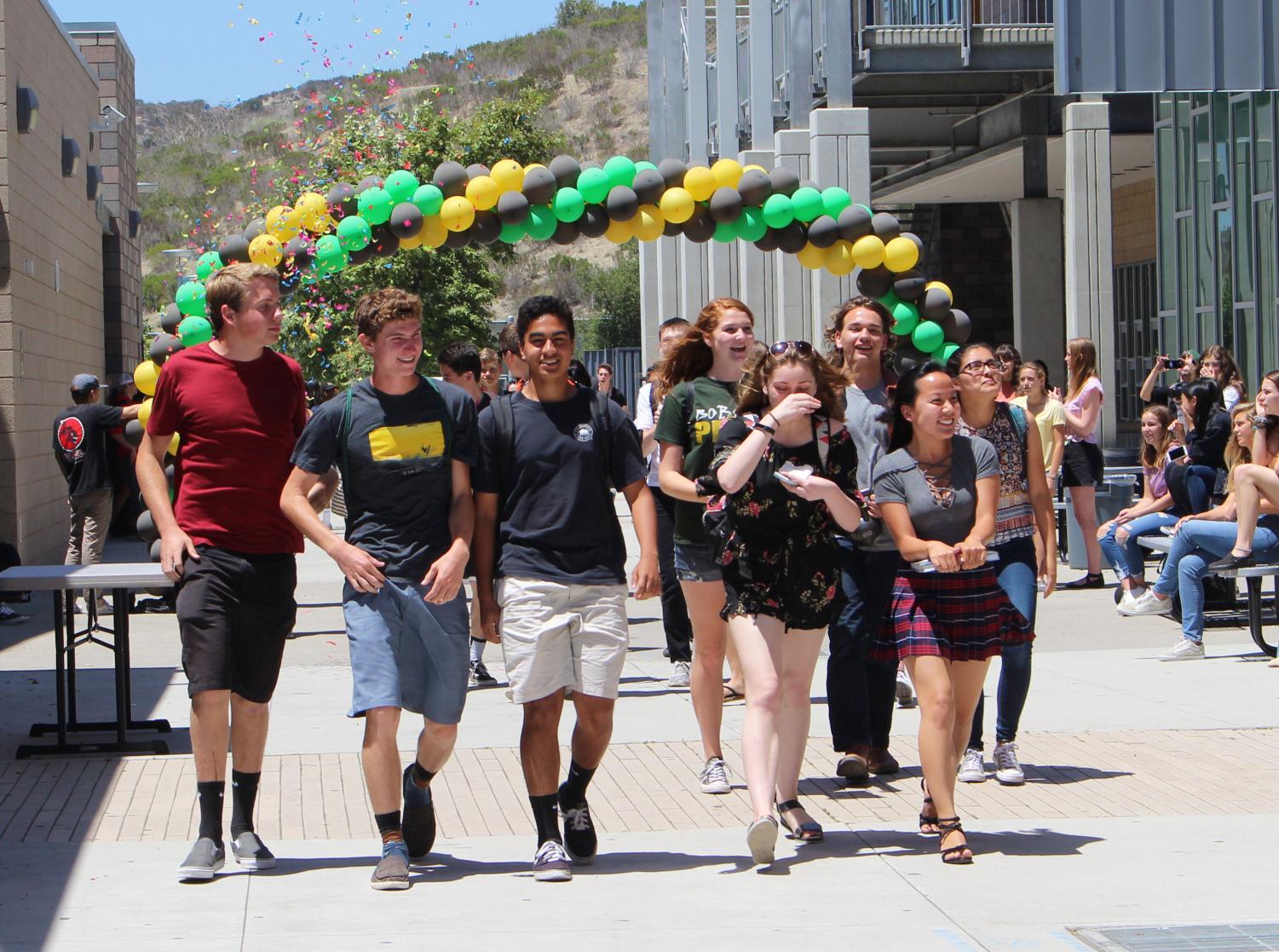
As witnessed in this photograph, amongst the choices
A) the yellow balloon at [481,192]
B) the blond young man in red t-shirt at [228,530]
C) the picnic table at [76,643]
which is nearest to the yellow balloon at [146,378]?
the yellow balloon at [481,192]

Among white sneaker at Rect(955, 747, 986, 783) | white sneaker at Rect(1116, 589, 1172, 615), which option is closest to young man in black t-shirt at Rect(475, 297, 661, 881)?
white sneaker at Rect(955, 747, 986, 783)

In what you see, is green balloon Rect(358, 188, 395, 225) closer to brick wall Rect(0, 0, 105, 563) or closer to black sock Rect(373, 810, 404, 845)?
brick wall Rect(0, 0, 105, 563)

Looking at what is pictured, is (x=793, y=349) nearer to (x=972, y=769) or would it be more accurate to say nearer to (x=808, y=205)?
(x=972, y=769)

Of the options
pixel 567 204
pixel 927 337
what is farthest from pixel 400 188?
pixel 927 337

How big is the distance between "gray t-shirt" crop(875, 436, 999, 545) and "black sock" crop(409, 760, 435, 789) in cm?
188

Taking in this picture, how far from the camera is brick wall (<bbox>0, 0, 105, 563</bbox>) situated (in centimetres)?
1570

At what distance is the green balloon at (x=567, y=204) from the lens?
11.9 metres

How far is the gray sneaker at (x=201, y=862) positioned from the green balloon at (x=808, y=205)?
7317 millimetres

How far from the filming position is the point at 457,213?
38.0ft

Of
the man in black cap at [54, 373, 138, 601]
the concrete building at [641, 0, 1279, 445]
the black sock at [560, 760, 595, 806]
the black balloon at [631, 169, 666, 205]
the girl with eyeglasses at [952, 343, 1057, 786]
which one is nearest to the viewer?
the black sock at [560, 760, 595, 806]

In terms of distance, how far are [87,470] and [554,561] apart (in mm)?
9038

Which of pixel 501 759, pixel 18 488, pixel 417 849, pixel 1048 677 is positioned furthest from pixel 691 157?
pixel 417 849

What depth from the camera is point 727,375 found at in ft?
23.1

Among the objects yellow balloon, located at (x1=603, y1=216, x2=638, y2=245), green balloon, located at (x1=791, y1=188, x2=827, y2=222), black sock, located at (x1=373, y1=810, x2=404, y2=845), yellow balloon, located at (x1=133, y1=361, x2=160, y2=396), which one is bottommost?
black sock, located at (x1=373, y1=810, x2=404, y2=845)
